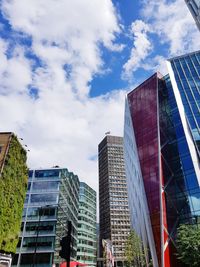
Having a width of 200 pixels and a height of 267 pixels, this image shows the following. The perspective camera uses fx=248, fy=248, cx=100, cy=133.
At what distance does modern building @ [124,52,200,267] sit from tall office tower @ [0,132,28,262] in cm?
2327

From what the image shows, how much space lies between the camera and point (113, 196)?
155750 mm

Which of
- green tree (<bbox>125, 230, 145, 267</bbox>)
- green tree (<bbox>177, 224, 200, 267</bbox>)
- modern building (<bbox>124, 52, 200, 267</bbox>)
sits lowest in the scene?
green tree (<bbox>177, 224, 200, 267</bbox>)

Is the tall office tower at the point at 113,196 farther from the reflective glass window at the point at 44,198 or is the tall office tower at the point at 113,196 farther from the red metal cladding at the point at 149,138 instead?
the red metal cladding at the point at 149,138

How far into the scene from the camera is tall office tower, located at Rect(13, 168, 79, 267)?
62.6 metres

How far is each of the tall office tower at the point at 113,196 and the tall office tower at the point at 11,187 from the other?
11313 centimetres

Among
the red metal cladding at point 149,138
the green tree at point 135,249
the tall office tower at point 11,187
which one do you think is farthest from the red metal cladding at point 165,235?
the green tree at point 135,249

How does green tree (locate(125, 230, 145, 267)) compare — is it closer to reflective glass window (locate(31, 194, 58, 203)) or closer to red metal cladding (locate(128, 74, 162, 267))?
reflective glass window (locate(31, 194, 58, 203))

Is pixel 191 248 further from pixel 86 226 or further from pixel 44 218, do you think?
pixel 86 226

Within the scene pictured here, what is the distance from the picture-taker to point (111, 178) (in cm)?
16250

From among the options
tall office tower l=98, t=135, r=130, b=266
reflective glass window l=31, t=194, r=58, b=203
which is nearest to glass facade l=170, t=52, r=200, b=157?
reflective glass window l=31, t=194, r=58, b=203

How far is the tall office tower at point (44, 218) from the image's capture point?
6259 cm

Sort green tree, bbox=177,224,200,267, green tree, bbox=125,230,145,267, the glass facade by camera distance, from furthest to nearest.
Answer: green tree, bbox=125,230,145,267 < the glass facade < green tree, bbox=177,224,200,267

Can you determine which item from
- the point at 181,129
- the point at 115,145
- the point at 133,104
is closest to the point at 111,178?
the point at 115,145

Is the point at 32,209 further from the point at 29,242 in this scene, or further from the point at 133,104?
the point at 133,104
